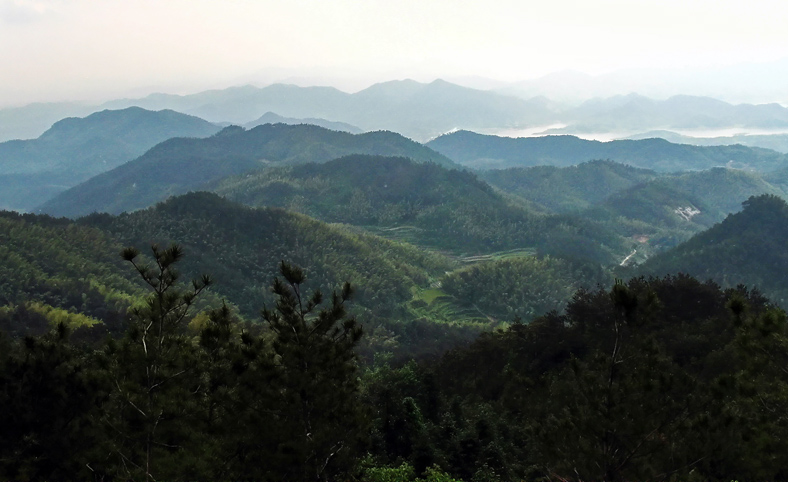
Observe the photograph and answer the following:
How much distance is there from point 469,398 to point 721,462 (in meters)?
22.5

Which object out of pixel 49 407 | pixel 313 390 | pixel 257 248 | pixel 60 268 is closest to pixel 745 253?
pixel 257 248

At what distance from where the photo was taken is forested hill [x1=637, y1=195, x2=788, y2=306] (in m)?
102

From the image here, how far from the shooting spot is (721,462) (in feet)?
43.8

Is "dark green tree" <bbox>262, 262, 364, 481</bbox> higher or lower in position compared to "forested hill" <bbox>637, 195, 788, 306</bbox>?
higher

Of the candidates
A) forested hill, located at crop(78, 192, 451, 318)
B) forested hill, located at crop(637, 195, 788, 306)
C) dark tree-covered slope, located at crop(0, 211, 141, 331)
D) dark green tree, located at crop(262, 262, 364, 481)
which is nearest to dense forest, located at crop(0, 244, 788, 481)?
dark green tree, located at crop(262, 262, 364, 481)

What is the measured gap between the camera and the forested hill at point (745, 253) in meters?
102

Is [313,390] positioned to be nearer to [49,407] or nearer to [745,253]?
[49,407]

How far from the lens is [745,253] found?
107375 mm

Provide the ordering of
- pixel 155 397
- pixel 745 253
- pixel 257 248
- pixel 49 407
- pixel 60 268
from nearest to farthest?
pixel 155 397
pixel 49 407
pixel 60 268
pixel 745 253
pixel 257 248

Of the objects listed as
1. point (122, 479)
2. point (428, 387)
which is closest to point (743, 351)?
point (122, 479)

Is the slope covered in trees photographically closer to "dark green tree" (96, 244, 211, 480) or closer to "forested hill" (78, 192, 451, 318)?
"dark green tree" (96, 244, 211, 480)

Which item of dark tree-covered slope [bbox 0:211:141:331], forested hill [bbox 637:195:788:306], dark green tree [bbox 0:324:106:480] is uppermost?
dark green tree [bbox 0:324:106:480]

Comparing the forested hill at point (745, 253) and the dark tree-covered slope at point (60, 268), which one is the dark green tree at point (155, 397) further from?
the forested hill at point (745, 253)

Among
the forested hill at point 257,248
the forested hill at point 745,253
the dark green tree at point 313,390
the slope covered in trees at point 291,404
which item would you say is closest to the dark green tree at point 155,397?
the slope covered in trees at point 291,404
